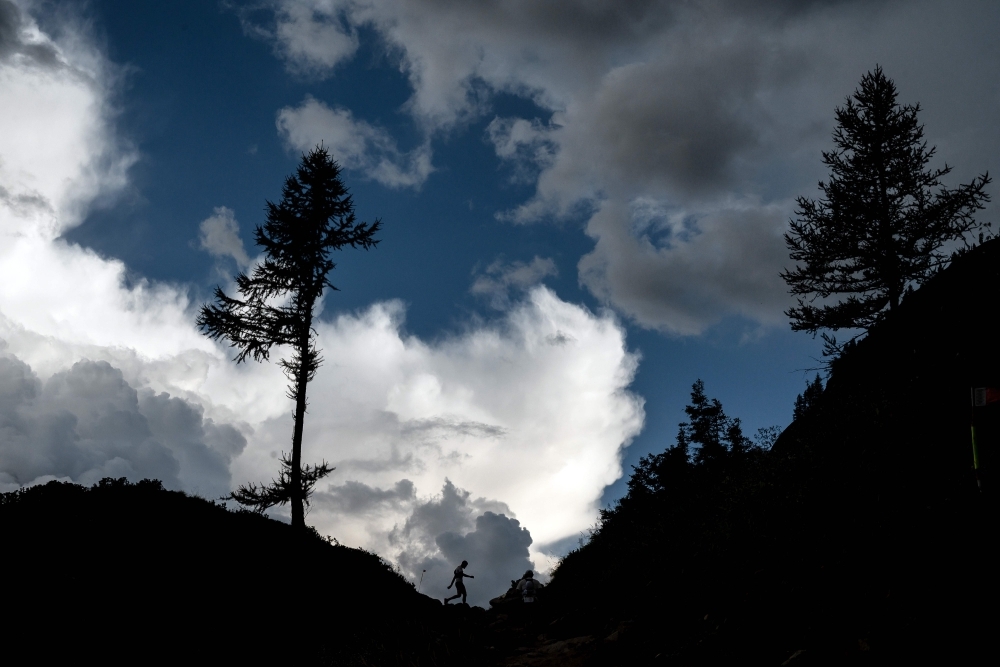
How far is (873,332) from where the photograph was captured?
1759 cm

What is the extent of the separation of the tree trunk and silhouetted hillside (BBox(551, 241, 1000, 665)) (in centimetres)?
878

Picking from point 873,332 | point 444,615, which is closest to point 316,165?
point 444,615

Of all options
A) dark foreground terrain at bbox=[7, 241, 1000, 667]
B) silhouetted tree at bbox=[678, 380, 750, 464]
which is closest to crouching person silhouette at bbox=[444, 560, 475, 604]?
dark foreground terrain at bbox=[7, 241, 1000, 667]

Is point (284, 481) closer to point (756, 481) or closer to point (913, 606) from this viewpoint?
point (756, 481)

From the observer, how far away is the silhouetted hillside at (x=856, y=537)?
6094 mm

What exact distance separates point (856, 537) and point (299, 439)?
15.4 m

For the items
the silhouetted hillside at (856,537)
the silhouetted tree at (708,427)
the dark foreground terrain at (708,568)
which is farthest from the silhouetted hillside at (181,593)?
the silhouetted tree at (708,427)

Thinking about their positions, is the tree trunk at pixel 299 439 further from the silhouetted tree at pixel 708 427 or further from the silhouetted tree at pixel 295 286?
the silhouetted tree at pixel 708 427

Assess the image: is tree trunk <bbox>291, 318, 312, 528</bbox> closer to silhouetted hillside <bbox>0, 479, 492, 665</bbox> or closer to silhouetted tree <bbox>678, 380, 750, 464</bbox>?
silhouetted hillside <bbox>0, 479, 492, 665</bbox>

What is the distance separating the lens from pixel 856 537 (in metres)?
7.77

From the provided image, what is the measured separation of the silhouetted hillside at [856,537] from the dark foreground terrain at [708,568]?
3 centimetres

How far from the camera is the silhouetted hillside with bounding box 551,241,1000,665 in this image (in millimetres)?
6094

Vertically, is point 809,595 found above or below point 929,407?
below

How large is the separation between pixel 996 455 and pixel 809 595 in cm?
327
